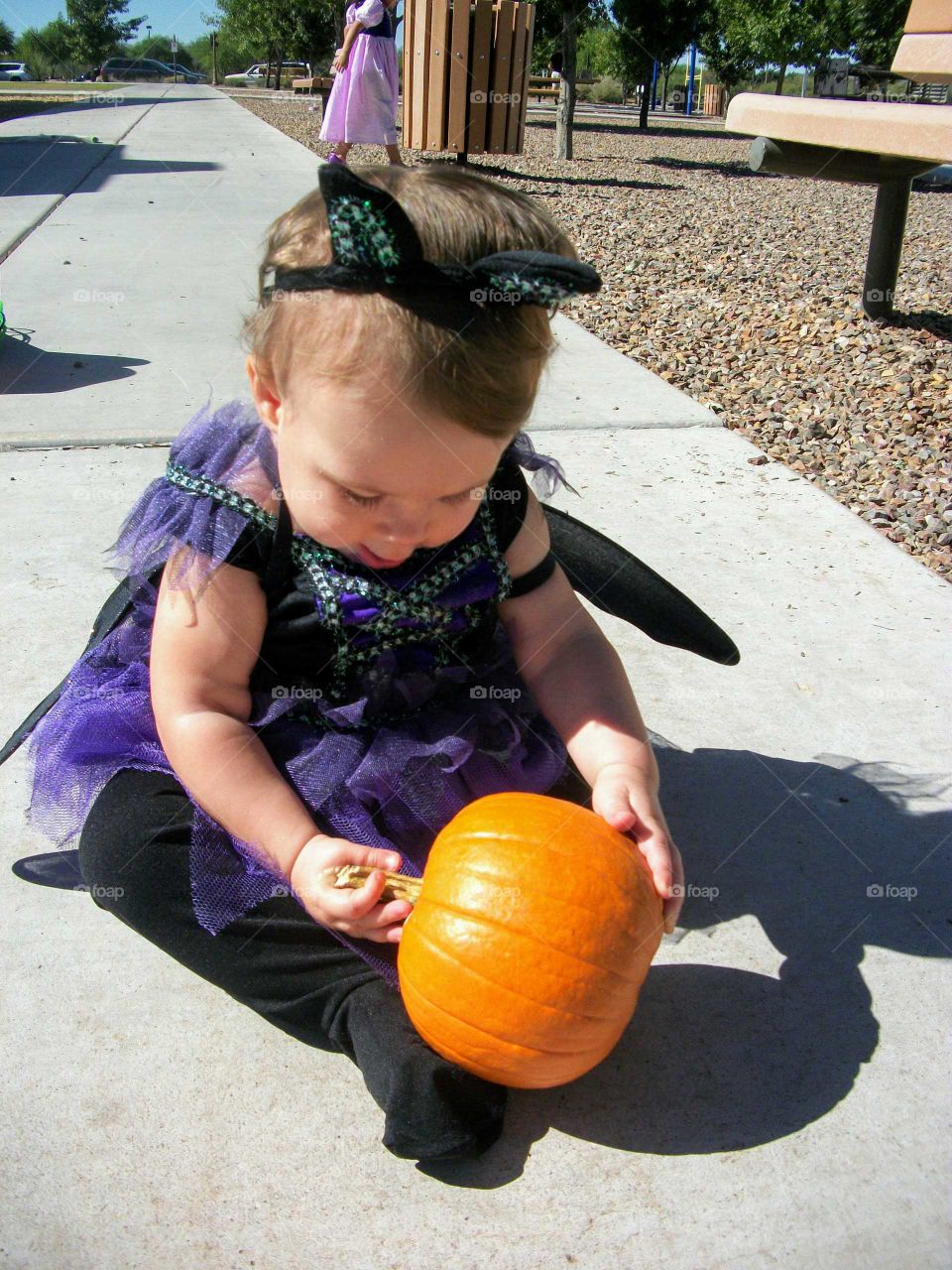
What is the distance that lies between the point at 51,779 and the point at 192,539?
0.51m

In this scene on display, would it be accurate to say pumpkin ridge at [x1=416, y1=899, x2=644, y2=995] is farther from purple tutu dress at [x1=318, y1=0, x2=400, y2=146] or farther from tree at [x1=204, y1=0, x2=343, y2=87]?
tree at [x1=204, y1=0, x2=343, y2=87]

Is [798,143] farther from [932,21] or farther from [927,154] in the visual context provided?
[927,154]

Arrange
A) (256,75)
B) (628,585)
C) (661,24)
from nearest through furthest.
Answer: (628,585) < (661,24) < (256,75)

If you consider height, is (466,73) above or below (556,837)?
above

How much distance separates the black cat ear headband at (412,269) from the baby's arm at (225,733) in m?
0.53

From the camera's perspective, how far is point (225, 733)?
1740 mm

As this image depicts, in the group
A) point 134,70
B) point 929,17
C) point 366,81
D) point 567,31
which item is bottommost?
point 366,81

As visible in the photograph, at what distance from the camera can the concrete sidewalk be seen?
57.1 inches

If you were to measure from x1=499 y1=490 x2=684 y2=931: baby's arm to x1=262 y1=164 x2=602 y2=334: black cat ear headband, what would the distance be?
0.57 m

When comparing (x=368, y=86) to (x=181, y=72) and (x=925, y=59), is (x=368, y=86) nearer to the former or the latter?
(x=925, y=59)

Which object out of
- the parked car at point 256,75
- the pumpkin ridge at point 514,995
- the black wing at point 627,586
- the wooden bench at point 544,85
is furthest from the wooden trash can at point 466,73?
the parked car at point 256,75

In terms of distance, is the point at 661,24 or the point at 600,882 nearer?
the point at 600,882

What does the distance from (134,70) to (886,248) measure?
3738 centimetres

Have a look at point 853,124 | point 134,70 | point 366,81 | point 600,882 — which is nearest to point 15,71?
point 134,70
